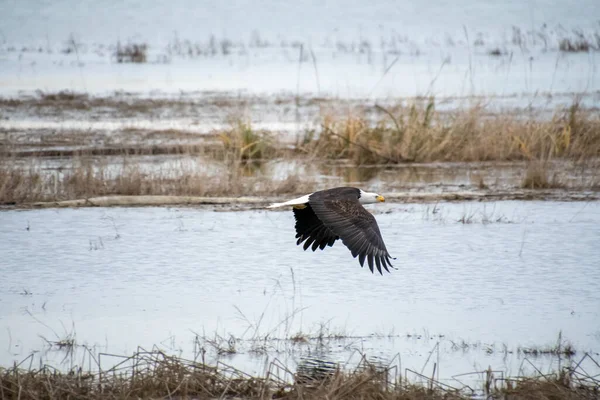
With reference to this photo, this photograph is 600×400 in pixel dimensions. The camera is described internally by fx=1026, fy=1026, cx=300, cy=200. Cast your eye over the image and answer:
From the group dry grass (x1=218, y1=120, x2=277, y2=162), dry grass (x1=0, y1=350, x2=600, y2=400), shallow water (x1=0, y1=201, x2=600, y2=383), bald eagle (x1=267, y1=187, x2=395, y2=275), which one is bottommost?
shallow water (x1=0, y1=201, x2=600, y2=383)

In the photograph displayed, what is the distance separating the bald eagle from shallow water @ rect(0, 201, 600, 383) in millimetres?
494

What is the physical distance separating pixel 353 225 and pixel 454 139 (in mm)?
8048

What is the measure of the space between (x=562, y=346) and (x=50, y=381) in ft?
10.2

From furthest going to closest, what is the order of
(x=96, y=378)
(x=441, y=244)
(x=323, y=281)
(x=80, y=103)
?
(x=80, y=103)
(x=441, y=244)
(x=323, y=281)
(x=96, y=378)

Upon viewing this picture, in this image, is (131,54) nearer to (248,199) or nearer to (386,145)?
(386,145)

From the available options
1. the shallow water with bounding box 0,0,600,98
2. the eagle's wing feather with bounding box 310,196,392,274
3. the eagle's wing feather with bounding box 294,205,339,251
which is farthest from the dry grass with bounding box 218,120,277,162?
the eagle's wing feather with bounding box 310,196,392,274

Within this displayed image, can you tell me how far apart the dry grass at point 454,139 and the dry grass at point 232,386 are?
30.4 feet

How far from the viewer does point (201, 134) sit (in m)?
17.2

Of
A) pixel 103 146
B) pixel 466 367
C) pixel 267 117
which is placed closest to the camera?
pixel 466 367

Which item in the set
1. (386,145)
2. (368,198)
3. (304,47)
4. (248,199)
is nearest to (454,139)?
(386,145)

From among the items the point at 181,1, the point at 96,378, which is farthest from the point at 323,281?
the point at 181,1

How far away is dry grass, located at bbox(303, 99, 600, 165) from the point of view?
14.6 m

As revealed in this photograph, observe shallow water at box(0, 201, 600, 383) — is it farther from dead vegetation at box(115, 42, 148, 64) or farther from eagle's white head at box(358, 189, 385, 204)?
dead vegetation at box(115, 42, 148, 64)

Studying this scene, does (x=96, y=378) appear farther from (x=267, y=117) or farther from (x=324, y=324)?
(x=267, y=117)
